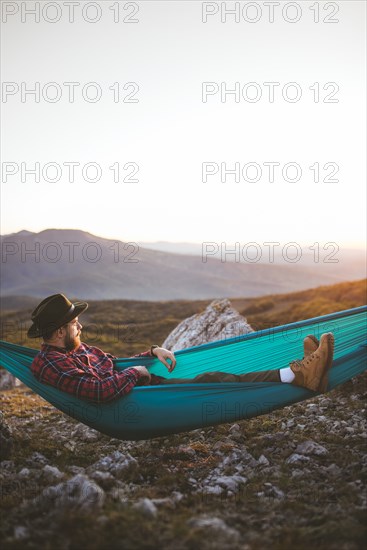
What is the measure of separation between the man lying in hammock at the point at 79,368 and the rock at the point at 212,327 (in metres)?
3.62

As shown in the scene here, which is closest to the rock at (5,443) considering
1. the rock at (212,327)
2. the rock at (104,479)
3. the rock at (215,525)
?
the rock at (104,479)

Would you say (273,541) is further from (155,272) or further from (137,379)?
(155,272)

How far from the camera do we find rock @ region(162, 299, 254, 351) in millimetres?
7785

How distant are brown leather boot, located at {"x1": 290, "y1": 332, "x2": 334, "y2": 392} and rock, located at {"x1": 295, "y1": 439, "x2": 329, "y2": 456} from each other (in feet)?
1.72

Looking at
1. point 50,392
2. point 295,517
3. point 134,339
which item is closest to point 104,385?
point 50,392

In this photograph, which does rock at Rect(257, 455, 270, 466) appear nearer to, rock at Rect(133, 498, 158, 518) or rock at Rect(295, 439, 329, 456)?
rock at Rect(295, 439, 329, 456)

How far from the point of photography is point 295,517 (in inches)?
114

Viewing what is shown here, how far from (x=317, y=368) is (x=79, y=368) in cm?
212

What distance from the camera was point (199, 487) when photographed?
11.5 ft

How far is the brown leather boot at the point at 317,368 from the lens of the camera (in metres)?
3.90

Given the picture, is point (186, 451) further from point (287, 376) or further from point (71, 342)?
point (71, 342)

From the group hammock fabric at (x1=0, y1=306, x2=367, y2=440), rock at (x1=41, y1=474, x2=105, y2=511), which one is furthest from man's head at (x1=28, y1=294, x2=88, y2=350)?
rock at (x1=41, y1=474, x2=105, y2=511)

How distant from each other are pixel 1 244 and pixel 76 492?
837 cm

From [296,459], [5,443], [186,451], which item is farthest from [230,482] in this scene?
[5,443]
